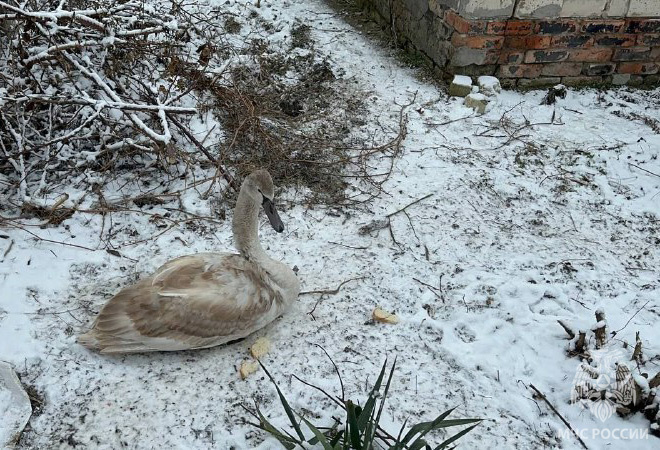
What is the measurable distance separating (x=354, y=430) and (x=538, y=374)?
116 cm

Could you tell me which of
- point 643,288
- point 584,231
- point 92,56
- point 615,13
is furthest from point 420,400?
point 615,13

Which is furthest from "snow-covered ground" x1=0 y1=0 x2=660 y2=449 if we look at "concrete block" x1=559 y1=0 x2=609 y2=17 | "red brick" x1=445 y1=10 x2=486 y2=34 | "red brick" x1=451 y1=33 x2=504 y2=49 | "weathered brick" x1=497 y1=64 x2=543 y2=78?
"concrete block" x1=559 y1=0 x2=609 y2=17

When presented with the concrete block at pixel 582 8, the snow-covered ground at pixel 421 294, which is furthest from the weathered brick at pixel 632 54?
the snow-covered ground at pixel 421 294

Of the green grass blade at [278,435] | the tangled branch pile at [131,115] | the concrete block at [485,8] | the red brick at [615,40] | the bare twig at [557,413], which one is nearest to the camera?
the green grass blade at [278,435]

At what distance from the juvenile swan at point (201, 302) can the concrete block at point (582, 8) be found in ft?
12.5

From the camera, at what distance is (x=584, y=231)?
3838 millimetres

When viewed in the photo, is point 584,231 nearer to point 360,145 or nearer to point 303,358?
point 360,145

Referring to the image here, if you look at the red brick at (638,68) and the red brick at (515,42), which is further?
the red brick at (638,68)

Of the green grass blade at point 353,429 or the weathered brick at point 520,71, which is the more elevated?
the weathered brick at point 520,71

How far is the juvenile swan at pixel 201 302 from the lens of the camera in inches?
106

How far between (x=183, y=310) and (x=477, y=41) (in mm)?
3897

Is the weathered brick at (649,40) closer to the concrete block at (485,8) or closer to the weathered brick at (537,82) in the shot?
the weathered brick at (537,82)

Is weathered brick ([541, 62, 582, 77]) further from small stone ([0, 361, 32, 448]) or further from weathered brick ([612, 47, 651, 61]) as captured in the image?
small stone ([0, 361, 32, 448])

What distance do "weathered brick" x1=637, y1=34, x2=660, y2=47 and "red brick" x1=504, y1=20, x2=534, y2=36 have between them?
1183mm
